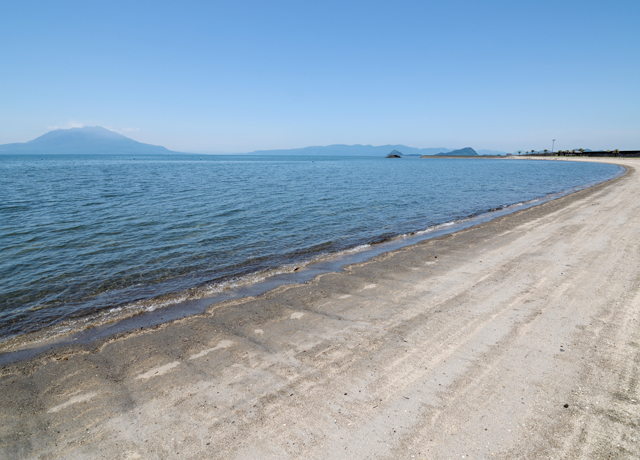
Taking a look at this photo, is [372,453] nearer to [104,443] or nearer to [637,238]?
[104,443]

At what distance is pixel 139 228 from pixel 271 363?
15.2 meters

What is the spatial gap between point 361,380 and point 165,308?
6434mm

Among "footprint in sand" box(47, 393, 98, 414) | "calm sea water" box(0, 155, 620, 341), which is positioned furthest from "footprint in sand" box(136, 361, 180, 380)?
"calm sea water" box(0, 155, 620, 341)

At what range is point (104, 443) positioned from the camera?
4371mm

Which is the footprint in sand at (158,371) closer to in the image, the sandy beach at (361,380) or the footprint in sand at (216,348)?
the sandy beach at (361,380)

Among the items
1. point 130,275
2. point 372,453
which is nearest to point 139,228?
point 130,275

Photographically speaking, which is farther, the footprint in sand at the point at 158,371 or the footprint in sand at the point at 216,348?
the footprint in sand at the point at 216,348

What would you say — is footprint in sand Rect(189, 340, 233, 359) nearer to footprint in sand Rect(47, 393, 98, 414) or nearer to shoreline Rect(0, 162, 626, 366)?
footprint in sand Rect(47, 393, 98, 414)

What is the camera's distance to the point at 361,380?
5.43m

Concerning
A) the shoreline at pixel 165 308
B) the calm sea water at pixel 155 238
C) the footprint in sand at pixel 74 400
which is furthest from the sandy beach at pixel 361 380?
the calm sea water at pixel 155 238

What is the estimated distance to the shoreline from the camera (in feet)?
24.8

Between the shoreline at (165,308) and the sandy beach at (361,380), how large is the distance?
63 centimetres

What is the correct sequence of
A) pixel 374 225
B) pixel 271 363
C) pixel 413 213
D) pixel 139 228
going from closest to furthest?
pixel 271 363 → pixel 139 228 → pixel 374 225 → pixel 413 213

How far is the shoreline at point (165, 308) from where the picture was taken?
7547mm
